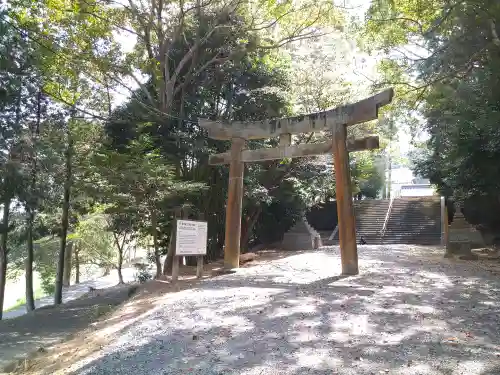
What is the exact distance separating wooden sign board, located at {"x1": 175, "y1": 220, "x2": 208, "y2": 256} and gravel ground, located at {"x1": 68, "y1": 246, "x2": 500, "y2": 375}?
1.11 meters

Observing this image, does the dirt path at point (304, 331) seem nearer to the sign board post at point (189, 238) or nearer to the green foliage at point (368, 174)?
the sign board post at point (189, 238)

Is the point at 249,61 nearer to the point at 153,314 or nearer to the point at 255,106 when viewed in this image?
the point at 255,106

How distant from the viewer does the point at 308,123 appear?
384 inches

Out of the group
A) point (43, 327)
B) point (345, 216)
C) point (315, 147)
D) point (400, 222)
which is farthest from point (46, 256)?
point (345, 216)

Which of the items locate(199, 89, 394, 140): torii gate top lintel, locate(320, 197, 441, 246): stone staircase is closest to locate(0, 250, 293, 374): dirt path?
locate(199, 89, 394, 140): torii gate top lintel

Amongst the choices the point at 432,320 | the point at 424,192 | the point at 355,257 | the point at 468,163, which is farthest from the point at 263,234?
the point at 424,192

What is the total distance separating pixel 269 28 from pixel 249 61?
1.32 m

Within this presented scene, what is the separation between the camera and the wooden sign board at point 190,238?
888cm

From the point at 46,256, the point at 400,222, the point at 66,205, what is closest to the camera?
the point at 66,205

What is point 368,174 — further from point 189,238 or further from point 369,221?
point 189,238

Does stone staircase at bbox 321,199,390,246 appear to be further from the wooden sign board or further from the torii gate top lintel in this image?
the wooden sign board

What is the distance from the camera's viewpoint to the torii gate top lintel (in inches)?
342

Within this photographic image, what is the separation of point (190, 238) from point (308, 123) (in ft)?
12.4

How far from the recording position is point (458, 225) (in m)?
12.8
